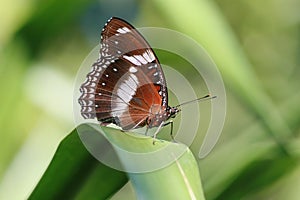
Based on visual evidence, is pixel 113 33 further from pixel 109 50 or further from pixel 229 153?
pixel 229 153

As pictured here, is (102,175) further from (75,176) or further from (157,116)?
(157,116)

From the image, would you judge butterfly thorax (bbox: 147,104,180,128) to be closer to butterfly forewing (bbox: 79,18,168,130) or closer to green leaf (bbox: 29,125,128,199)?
butterfly forewing (bbox: 79,18,168,130)

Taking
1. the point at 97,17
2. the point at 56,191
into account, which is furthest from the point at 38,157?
the point at 97,17

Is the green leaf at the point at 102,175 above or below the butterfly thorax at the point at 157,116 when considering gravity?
above

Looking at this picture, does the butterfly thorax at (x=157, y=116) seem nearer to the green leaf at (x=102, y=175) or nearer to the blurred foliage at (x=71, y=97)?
the blurred foliage at (x=71, y=97)

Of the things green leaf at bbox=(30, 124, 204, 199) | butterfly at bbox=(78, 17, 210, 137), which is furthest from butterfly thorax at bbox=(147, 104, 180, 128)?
green leaf at bbox=(30, 124, 204, 199)

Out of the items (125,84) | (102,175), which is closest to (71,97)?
(125,84)

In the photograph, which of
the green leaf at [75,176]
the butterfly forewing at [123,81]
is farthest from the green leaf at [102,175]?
the butterfly forewing at [123,81]

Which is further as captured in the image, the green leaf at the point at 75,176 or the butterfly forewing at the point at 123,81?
the butterfly forewing at the point at 123,81
